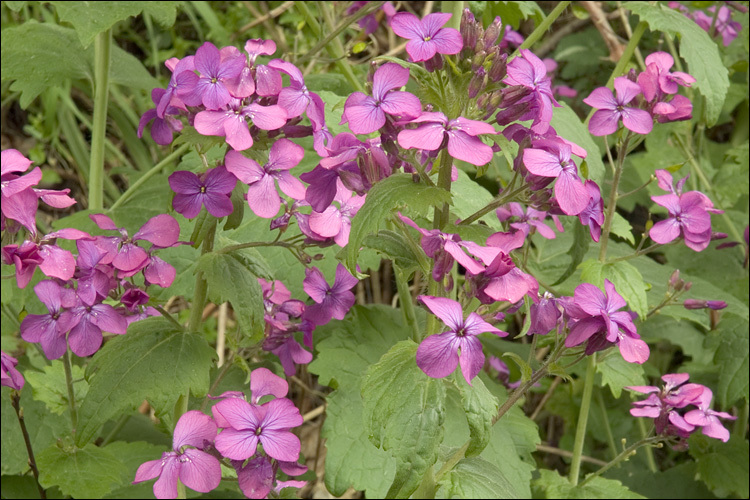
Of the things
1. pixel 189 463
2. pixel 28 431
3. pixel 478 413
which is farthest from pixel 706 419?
pixel 28 431

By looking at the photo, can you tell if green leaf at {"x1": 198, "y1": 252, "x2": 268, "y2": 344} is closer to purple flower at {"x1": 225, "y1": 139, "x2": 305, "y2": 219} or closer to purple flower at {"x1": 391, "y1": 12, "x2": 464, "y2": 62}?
purple flower at {"x1": 225, "y1": 139, "x2": 305, "y2": 219}

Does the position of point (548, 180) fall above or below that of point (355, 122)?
below

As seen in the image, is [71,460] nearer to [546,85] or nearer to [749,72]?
[546,85]

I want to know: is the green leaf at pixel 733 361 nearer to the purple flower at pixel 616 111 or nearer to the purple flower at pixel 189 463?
the purple flower at pixel 616 111

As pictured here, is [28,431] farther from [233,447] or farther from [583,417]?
[583,417]

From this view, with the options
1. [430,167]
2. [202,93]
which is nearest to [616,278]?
[430,167]

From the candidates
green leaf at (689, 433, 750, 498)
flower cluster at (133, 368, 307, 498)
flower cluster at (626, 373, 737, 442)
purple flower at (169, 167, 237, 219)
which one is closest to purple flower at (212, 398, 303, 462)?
flower cluster at (133, 368, 307, 498)

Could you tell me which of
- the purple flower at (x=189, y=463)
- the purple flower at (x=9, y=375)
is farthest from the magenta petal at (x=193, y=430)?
the purple flower at (x=9, y=375)
